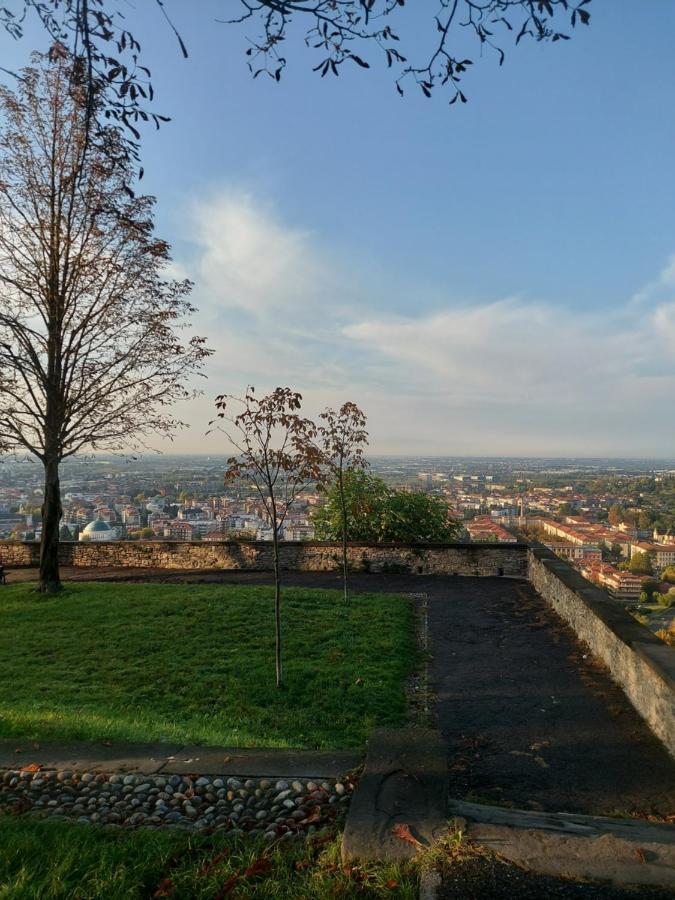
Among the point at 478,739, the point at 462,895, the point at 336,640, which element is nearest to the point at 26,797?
the point at 462,895

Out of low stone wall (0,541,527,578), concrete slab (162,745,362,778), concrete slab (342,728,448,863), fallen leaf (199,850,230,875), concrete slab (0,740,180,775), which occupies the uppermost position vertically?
concrete slab (342,728,448,863)

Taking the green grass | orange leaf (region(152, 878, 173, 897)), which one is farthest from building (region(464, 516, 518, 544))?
orange leaf (region(152, 878, 173, 897))

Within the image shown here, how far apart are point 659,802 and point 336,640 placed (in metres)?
4.59

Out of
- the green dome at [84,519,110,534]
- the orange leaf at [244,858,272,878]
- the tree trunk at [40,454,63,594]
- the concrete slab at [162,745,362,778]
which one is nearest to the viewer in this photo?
the orange leaf at [244,858,272,878]

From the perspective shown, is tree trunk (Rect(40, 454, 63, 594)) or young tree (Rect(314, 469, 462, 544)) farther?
young tree (Rect(314, 469, 462, 544))

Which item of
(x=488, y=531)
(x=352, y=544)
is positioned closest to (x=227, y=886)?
(x=352, y=544)

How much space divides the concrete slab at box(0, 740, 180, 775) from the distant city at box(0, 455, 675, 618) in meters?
6.30

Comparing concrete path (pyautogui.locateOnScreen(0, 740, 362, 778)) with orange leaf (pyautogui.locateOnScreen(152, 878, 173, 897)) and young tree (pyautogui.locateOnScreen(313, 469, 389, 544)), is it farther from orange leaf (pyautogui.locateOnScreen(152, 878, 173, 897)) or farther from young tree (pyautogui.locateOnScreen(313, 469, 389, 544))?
young tree (pyautogui.locateOnScreen(313, 469, 389, 544))

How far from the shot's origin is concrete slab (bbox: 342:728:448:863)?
2268mm

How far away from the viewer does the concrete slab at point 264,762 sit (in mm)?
3071

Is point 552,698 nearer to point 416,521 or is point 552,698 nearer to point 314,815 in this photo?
point 314,815

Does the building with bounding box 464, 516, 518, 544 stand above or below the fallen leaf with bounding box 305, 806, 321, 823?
below

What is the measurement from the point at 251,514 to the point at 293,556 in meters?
2.82

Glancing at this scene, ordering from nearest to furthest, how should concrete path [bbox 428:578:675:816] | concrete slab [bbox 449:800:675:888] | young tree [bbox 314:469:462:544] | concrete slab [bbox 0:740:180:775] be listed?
concrete slab [bbox 449:800:675:888], concrete slab [bbox 0:740:180:775], concrete path [bbox 428:578:675:816], young tree [bbox 314:469:462:544]
